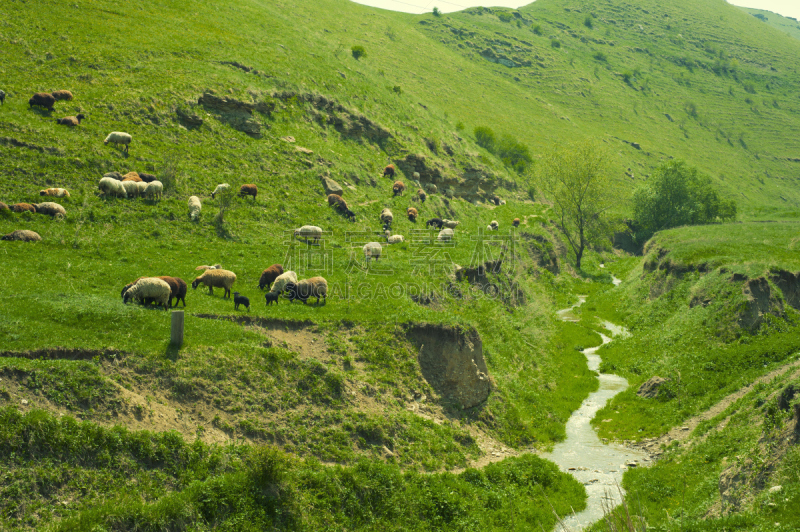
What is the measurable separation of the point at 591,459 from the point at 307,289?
16792mm

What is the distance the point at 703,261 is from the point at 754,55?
200 metres

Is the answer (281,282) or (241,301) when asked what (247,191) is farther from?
(241,301)

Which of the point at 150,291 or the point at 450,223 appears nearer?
the point at 150,291

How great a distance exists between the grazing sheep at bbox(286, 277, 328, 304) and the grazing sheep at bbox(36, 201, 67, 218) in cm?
1405

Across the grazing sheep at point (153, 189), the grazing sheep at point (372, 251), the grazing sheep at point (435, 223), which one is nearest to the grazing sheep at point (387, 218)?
the grazing sheep at point (435, 223)

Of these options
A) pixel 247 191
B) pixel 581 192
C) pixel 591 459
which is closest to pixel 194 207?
pixel 247 191

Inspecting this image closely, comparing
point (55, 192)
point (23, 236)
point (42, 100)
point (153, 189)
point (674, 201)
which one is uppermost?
point (674, 201)

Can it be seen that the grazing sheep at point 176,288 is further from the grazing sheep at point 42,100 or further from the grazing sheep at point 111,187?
the grazing sheep at point 42,100

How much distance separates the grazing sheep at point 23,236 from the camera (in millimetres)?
24719

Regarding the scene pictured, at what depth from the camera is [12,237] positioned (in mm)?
24766

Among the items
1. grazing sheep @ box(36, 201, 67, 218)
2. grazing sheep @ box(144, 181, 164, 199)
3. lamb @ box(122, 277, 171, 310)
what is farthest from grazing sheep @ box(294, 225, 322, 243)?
lamb @ box(122, 277, 171, 310)

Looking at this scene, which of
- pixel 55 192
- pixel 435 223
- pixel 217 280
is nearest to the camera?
pixel 217 280

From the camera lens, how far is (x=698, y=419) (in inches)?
1003

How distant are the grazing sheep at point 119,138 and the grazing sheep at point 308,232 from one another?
13907mm
